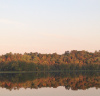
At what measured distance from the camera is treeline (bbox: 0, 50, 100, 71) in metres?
84.1

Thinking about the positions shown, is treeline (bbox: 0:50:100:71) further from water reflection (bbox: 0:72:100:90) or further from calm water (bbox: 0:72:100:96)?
calm water (bbox: 0:72:100:96)

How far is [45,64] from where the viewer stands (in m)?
97.8

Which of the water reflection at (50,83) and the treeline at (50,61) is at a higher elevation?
the treeline at (50,61)

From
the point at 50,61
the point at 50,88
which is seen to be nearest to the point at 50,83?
the point at 50,88

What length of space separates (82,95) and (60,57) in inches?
3480

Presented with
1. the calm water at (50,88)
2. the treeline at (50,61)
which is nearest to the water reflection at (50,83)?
the calm water at (50,88)

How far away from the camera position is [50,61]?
348ft

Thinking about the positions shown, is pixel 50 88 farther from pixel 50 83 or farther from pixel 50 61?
pixel 50 61

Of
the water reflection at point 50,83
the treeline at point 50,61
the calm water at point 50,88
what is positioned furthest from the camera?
the treeline at point 50,61

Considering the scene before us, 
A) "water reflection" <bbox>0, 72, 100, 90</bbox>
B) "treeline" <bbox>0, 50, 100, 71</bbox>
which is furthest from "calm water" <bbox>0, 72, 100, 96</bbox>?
"treeline" <bbox>0, 50, 100, 71</bbox>

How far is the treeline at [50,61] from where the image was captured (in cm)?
8406

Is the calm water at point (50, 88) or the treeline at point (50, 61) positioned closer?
the calm water at point (50, 88)

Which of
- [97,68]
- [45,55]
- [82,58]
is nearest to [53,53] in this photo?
[45,55]

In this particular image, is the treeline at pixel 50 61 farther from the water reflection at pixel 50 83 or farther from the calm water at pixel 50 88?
the calm water at pixel 50 88
